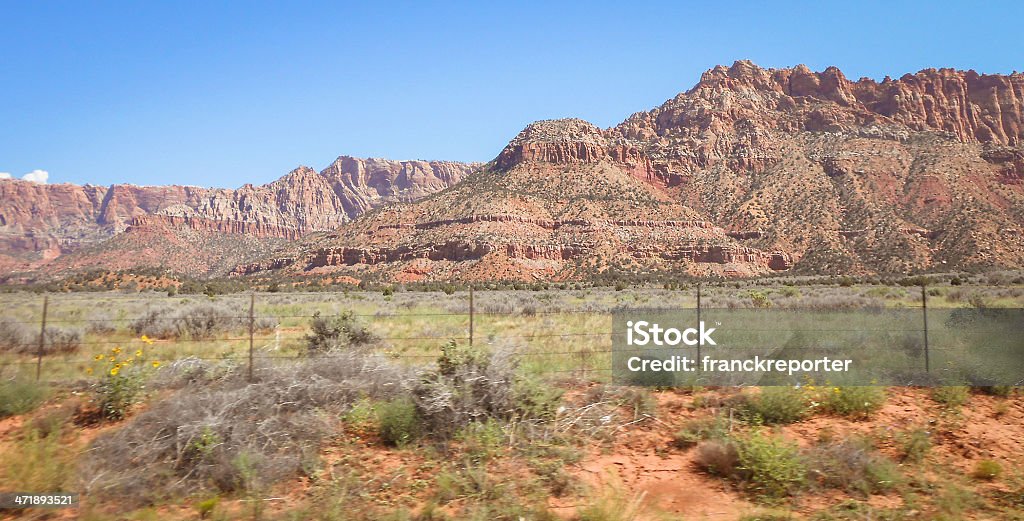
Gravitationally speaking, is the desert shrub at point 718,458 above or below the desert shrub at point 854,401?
below

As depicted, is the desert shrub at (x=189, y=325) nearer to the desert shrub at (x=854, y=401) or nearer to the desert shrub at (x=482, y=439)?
the desert shrub at (x=482, y=439)

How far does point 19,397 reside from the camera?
804cm

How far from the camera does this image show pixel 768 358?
10.7 metres

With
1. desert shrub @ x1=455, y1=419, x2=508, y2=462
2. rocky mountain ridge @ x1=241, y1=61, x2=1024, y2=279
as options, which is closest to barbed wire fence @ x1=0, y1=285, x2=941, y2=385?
desert shrub @ x1=455, y1=419, x2=508, y2=462

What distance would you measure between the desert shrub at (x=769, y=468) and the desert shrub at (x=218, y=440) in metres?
4.85

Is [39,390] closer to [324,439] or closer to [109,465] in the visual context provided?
[109,465]

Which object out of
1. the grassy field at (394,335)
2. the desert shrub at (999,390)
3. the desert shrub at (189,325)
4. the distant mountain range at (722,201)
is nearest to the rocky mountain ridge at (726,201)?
the distant mountain range at (722,201)

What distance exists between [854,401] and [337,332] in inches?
431

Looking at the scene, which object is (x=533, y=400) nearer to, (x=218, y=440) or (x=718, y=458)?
(x=718, y=458)

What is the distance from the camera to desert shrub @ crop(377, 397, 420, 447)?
7020mm

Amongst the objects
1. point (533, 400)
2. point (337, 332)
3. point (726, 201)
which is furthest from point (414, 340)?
point (726, 201)

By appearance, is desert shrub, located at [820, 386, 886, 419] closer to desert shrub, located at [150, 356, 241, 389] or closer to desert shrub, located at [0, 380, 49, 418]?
desert shrub, located at [150, 356, 241, 389]

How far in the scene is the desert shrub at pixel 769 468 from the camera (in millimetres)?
5945

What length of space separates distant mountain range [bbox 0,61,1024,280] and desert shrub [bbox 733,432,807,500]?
62155 mm
